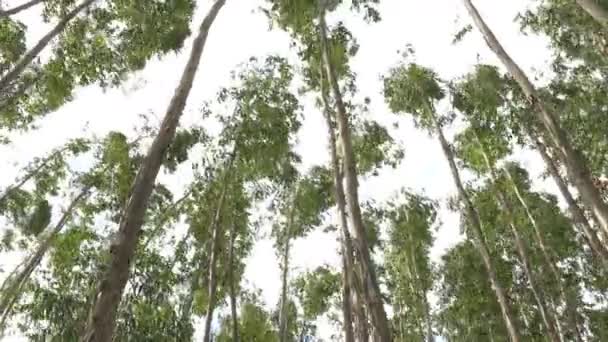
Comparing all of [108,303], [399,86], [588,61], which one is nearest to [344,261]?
[108,303]

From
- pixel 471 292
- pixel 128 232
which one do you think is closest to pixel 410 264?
pixel 471 292

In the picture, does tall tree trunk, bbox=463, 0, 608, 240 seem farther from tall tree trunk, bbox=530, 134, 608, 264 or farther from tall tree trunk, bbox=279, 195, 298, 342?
tall tree trunk, bbox=279, 195, 298, 342

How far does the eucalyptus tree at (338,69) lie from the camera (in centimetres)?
589

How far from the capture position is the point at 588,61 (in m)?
14.5

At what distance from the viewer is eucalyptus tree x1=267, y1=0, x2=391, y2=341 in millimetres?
5895

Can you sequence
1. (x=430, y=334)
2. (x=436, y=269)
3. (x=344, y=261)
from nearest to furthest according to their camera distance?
(x=344, y=261), (x=430, y=334), (x=436, y=269)

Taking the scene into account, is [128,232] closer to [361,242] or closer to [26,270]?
[361,242]

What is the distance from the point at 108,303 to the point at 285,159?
11.3m

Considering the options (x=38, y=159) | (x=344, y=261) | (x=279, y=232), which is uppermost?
(x=38, y=159)

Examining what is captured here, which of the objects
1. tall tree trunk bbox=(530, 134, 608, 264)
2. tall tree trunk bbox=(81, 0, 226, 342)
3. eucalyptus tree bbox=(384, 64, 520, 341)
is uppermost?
eucalyptus tree bbox=(384, 64, 520, 341)

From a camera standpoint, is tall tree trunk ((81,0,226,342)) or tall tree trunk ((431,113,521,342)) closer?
tall tree trunk ((81,0,226,342))

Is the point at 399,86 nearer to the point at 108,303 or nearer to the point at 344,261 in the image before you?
the point at 344,261

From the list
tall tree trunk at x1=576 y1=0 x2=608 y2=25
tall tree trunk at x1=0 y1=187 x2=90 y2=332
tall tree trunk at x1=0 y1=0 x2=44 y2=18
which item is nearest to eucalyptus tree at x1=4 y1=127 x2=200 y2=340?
tall tree trunk at x1=0 y1=187 x2=90 y2=332

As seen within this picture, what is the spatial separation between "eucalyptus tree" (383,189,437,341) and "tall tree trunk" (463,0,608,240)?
9907 millimetres
